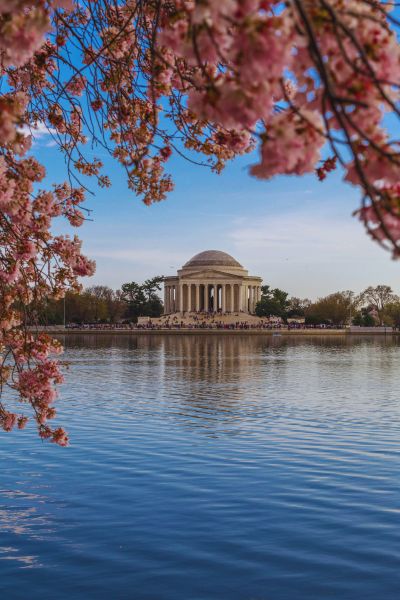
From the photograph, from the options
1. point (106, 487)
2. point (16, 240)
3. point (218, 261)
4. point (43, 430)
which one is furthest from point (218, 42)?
point (218, 261)

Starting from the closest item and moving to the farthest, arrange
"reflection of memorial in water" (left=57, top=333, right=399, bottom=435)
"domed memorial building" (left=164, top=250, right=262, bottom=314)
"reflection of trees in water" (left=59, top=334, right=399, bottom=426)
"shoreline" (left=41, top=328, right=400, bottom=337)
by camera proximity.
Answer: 1. "reflection of memorial in water" (left=57, top=333, right=399, bottom=435)
2. "reflection of trees in water" (left=59, top=334, right=399, bottom=426)
3. "shoreline" (left=41, top=328, right=400, bottom=337)
4. "domed memorial building" (left=164, top=250, right=262, bottom=314)

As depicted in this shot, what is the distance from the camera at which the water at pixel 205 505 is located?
8922 millimetres

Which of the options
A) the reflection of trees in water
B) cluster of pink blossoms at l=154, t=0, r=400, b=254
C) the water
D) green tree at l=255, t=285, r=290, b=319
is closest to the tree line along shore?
green tree at l=255, t=285, r=290, b=319

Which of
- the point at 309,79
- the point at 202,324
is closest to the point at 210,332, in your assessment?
the point at 202,324

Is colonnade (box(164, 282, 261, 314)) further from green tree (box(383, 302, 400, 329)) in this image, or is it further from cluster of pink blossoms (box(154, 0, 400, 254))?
cluster of pink blossoms (box(154, 0, 400, 254))

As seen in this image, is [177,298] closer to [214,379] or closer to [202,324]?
[202,324]

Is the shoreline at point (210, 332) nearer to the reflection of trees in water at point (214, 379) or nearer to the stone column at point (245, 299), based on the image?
the stone column at point (245, 299)

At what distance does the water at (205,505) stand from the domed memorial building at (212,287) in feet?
440

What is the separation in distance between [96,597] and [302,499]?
4.96m

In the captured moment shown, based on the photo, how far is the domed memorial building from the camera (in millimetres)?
158625

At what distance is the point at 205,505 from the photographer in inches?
474

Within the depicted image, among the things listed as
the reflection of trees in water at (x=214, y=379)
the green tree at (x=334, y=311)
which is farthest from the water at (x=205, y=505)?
the green tree at (x=334, y=311)

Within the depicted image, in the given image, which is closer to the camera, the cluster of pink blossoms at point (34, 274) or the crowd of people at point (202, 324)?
the cluster of pink blossoms at point (34, 274)

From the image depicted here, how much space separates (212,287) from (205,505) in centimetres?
15312
